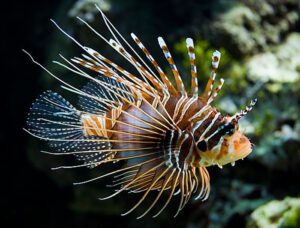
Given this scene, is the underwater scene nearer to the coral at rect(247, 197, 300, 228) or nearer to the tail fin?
the coral at rect(247, 197, 300, 228)

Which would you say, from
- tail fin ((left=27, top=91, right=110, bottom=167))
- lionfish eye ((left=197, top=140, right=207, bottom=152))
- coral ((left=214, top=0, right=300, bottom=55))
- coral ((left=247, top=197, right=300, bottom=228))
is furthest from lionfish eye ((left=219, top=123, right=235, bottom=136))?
coral ((left=214, top=0, right=300, bottom=55))

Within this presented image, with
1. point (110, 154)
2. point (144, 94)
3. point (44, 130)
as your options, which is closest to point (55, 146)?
point (44, 130)

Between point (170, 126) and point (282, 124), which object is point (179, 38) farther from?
point (170, 126)

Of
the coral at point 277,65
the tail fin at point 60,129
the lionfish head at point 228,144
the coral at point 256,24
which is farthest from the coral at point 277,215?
the coral at point 256,24

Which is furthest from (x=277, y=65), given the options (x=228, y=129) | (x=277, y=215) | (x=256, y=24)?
(x=228, y=129)

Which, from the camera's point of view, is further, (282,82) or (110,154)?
(282,82)

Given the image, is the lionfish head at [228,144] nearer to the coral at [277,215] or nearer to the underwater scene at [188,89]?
the coral at [277,215]
